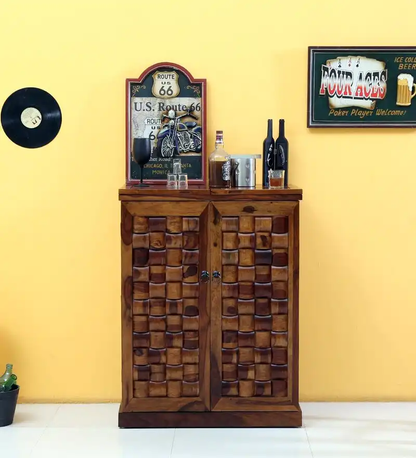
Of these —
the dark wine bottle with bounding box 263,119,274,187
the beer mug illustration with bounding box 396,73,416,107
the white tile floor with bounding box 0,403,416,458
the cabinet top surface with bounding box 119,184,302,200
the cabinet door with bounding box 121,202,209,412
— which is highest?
the beer mug illustration with bounding box 396,73,416,107

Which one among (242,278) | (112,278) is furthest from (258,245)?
(112,278)

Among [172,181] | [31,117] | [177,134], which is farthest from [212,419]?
[31,117]

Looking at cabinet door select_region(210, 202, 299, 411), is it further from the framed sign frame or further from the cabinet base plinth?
the framed sign frame

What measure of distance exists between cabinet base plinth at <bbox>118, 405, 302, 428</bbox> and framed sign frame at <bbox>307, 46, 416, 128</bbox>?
5.06 ft

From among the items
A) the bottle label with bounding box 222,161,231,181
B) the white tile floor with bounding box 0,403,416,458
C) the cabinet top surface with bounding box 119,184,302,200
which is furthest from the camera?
the bottle label with bounding box 222,161,231,181

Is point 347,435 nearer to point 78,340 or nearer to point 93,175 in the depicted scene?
point 78,340

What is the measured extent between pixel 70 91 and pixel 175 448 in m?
1.94

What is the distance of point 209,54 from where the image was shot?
4129 millimetres

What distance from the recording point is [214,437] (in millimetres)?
3730

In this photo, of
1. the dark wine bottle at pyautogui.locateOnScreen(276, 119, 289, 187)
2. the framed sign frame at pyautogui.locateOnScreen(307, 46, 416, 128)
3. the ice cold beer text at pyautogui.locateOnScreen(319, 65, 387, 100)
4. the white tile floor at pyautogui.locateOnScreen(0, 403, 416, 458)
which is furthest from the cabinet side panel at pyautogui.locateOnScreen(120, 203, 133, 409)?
the ice cold beer text at pyautogui.locateOnScreen(319, 65, 387, 100)

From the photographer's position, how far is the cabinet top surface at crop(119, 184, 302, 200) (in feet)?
12.2

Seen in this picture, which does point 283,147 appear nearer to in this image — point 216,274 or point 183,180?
point 183,180

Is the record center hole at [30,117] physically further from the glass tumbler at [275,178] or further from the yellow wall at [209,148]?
the glass tumbler at [275,178]

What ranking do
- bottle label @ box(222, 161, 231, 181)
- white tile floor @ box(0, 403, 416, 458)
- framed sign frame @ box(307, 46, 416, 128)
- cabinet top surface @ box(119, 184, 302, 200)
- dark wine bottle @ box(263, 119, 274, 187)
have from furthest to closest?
framed sign frame @ box(307, 46, 416, 128) < dark wine bottle @ box(263, 119, 274, 187) < bottle label @ box(222, 161, 231, 181) < cabinet top surface @ box(119, 184, 302, 200) < white tile floor @ box(0, 403, 416, 458)
